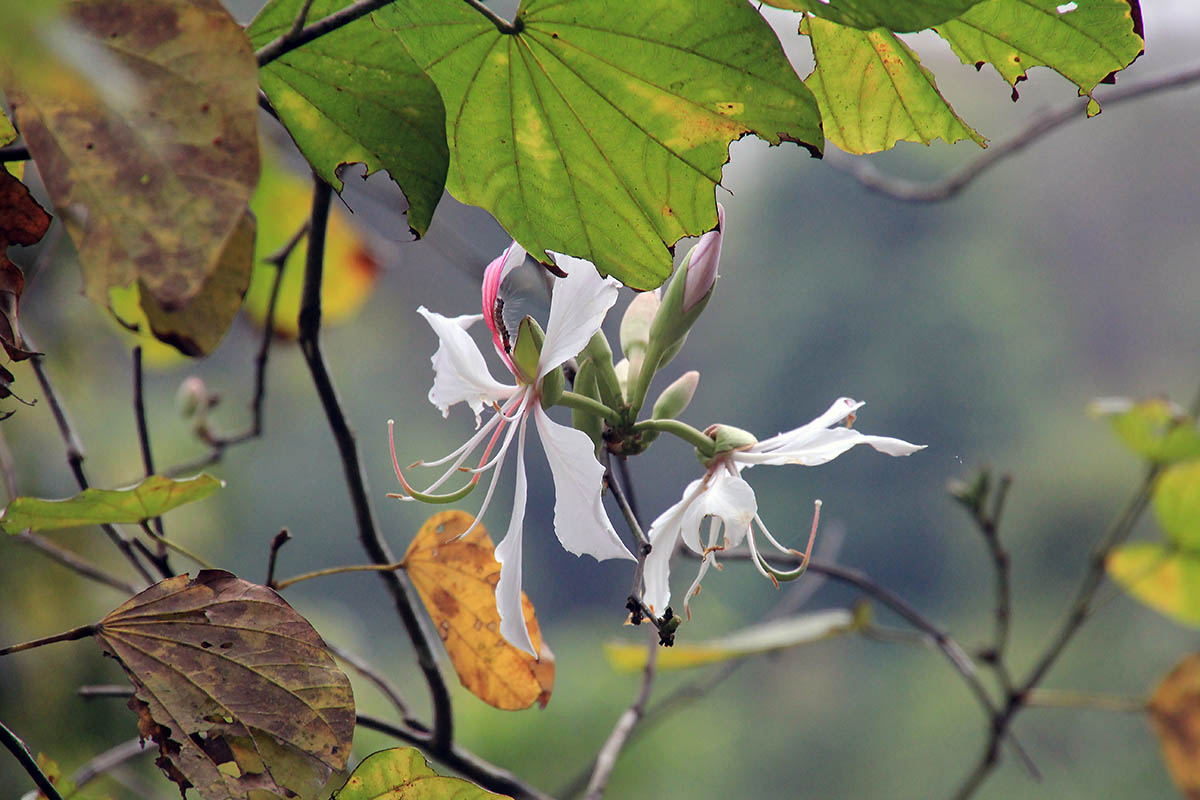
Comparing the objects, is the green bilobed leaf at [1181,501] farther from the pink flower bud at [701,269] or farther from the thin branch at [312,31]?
the thin branch at [312,31]

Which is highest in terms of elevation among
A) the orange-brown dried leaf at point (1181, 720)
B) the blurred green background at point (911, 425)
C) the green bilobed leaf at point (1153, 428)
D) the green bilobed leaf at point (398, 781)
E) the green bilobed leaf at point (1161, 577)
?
the green bilobed leaf at point (398, 781)

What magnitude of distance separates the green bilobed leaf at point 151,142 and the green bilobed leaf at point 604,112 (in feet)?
0.35

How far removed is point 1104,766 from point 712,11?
9184mm

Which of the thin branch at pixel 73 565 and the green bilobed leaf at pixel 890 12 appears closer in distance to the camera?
the green bilobed leaf at pixel 890 12

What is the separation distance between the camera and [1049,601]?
31.1 feet

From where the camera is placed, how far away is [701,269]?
34 centimetres

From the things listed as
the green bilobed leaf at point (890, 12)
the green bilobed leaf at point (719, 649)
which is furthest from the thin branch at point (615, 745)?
the green bilobed leaf at point (890, 12)

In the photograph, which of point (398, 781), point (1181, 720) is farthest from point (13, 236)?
A: point (1181, 720)

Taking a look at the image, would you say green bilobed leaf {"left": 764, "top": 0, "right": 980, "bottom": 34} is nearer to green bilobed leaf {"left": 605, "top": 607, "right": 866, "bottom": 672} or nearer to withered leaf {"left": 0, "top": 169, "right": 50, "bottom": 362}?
withered leaf {"left": 0, "top": 169, "right": 50, "bottom": 362}

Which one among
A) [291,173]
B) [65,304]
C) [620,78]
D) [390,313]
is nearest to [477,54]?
[620,78]

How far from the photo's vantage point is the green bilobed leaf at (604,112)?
263mm

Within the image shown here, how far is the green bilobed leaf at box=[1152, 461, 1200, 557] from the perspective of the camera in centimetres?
81

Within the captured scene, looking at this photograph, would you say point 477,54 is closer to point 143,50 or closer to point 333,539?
point 143,50

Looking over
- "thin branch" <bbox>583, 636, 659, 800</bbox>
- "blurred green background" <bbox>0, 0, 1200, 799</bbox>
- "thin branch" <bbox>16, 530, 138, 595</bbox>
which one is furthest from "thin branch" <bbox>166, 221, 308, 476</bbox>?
"blurred green background" <bbox>0, 0, 1200, 799</bbox>
